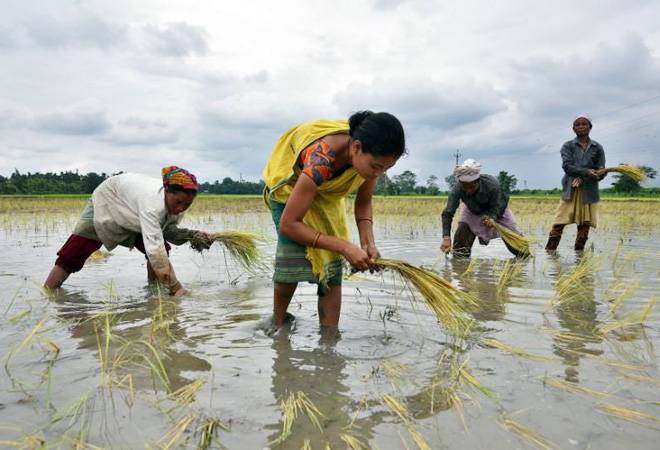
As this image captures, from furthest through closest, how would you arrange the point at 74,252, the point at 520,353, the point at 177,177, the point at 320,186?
the point at 74,252 < the point at 177,177 < the point at 320,186 < the point at 520,353

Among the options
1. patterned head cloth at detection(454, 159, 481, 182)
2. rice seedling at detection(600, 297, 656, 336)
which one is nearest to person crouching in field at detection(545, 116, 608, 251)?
patterned head cloth at detection(454, 159, 481, 182)

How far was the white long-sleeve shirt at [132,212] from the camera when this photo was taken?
3.41 meters

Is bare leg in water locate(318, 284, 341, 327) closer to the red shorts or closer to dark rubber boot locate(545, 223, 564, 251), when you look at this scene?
the red shorts

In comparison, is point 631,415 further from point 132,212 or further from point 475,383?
point 132,212

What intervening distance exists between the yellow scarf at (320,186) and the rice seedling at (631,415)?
1.35 metres

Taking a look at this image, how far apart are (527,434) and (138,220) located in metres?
2.98

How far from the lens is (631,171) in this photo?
588cm

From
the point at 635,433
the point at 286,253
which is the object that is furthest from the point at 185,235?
the point at 635,433

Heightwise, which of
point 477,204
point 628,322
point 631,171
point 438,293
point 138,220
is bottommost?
point 628,322

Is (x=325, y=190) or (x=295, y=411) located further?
(x=325, y=190)

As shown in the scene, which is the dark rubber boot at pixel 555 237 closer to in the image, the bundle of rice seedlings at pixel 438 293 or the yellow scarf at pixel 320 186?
the bundle of rice seedlings at pixel 438 293

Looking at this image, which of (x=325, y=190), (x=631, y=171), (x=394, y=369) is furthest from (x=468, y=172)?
(x=394, y=369)

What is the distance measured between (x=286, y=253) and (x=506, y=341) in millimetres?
1210

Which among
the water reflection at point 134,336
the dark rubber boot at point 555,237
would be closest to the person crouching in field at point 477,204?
the dark rubber boot at point 555,237
